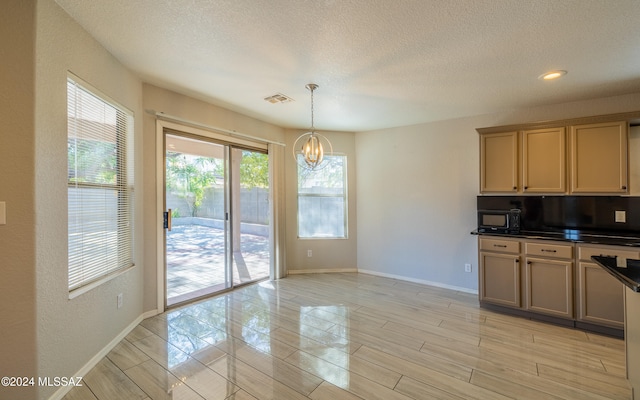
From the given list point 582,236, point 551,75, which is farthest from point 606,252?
point 551,75

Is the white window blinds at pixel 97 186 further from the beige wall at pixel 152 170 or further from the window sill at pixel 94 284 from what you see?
the beige wall at pixel 152 170

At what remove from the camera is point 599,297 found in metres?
2.69

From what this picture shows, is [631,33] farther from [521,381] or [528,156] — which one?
[521,381]

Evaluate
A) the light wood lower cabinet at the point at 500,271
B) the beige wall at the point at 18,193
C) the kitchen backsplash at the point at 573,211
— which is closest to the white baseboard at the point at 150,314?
the beige wall at the point at 18,193

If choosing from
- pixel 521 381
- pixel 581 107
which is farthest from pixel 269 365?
pixel 581 107

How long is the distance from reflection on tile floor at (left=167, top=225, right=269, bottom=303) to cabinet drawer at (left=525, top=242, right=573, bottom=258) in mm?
3640

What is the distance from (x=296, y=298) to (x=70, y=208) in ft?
8.59

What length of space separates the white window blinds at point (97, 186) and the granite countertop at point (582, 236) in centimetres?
406

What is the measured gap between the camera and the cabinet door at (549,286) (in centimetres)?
285

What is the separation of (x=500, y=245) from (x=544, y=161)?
1129 mm

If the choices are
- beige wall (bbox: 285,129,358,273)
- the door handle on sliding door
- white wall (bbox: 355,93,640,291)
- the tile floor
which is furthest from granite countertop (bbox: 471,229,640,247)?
the door handle on sliding door

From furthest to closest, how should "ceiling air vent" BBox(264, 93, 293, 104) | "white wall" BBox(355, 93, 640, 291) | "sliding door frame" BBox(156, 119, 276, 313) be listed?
"white wall" BBox(355, 93, 640, 291) → "ceiling air vent" BBox(264, 93, 293, 104) → "sliding door frame" BBox(156, 119, 276, 313)

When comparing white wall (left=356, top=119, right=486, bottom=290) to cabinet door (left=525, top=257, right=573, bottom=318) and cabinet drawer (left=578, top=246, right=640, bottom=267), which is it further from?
cabinet drawer (left=578, top=246, right=640, bottom=267)

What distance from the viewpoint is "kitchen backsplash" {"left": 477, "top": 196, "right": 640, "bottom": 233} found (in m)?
3.03
